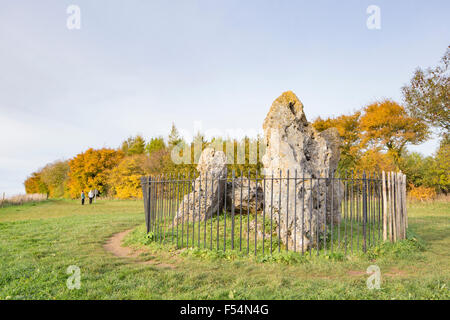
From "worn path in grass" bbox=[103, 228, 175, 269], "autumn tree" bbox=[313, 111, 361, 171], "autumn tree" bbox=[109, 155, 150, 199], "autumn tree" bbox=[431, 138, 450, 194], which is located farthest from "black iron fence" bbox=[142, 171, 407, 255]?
"autumn tree" bbox=[109, 155, 150, 199]

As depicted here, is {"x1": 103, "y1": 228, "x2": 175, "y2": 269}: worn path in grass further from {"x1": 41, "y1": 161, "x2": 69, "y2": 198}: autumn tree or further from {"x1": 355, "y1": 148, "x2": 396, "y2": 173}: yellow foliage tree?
{"x1": 41, "y1": 161, "x2": 69, "y2": 198}: autumn tree

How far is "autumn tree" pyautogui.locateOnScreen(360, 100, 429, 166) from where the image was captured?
2796 cm

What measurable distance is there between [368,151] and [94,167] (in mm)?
31365

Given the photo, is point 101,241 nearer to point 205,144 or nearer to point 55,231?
point 55,231

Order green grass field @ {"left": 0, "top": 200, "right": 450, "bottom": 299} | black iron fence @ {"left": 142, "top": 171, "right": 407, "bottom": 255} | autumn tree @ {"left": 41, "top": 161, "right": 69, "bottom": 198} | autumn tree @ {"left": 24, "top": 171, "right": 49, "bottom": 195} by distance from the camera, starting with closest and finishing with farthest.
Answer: green grass field @ {"left": 0, "top": 200, "right": 450, "bottom": 299}
black iron fence @ {"left": 142, "top": 171, "right": 407, "bottom": 255}
autumn tree @ {"left": 41, "top": 161, "right": 69, "bottom": 198}
autumn tree @ {"left": 24, "top": 171, "right": 49, "bottom": 195}

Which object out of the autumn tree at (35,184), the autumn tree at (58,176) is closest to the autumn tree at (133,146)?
the autumn tree at (58,176)

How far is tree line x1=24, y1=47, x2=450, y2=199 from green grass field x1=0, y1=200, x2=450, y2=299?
12.7 metres

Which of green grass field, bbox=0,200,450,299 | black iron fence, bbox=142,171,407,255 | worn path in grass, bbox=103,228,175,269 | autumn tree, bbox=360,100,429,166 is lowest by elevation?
worn path in grass, bbox=103,228,175,269

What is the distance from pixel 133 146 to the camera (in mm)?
46062

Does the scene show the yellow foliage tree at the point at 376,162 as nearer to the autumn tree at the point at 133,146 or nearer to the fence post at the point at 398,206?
the fence post at the point at 398,206

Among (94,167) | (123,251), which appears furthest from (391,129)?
(94,167)

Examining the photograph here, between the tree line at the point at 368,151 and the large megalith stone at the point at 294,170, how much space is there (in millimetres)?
10123

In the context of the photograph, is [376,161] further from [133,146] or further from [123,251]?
[133,146]

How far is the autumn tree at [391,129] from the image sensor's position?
91.7 ft
